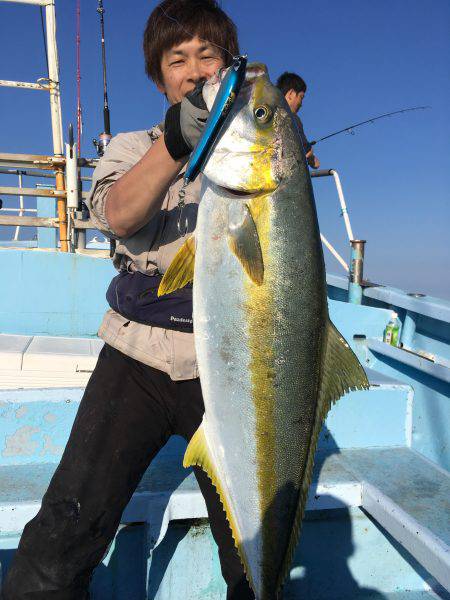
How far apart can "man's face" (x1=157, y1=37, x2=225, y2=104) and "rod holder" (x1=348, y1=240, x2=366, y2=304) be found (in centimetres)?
413

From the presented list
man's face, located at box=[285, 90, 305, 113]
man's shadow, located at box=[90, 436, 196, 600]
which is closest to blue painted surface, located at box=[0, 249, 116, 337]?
man's face, located at box=[285, 90, 305, 113]

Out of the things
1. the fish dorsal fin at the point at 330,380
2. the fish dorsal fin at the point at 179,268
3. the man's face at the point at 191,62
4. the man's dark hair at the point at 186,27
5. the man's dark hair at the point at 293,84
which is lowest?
the fish dorsal fin at the point at 330,380

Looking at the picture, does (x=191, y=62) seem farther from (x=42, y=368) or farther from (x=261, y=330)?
(x=42, y=368)

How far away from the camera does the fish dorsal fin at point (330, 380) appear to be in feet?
5.77

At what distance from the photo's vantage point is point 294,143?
1674 millimetres

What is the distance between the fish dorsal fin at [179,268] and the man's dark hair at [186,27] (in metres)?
0.97

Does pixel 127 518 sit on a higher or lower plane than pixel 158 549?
higher

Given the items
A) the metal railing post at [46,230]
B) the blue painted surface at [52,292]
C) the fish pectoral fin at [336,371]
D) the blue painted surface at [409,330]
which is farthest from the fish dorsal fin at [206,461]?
the metal railing post at [46,230]

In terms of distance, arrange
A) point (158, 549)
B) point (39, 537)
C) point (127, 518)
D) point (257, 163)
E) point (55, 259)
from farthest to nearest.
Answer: point (55, 259) → point (158, 549) → point (127, 518) → point (39, 537) → point (257, 163)

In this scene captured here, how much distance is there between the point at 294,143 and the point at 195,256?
0.53 m

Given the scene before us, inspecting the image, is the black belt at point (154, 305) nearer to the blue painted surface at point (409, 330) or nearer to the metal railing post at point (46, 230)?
the blue painted surface at point (409, 330)

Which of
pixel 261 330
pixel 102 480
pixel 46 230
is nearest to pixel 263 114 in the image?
pixel 261 330

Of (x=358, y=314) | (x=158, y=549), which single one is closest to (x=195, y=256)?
(x=158, y=549)

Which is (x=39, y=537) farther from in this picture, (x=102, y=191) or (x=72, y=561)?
(x=102, y=191)
